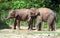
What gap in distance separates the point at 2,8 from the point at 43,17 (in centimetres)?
548

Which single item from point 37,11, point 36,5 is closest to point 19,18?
point 37,11

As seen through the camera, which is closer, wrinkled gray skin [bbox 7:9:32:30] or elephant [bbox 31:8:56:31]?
elephant [bbox 31:8:56:31]

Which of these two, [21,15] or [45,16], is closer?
[45,16]

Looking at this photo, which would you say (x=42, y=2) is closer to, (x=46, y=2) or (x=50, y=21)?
(x=46, y=2)

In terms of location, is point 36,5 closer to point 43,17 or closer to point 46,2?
point 46,2

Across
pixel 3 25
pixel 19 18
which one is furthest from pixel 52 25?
pixel 3 25

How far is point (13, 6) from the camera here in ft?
74.5

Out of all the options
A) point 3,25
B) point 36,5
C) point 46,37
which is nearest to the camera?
point 46,37

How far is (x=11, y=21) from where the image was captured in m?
21.0

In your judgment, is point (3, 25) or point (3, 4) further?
point (3, 4)

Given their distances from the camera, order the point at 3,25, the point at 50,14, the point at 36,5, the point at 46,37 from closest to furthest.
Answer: the point at 46,37, the point at 50,14, the point at 3,25, the point at 36,5

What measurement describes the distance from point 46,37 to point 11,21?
23.9 feet

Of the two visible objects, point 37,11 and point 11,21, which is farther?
point 11,21

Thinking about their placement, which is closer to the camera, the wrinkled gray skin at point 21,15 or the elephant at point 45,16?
the elephant at point 45,16
